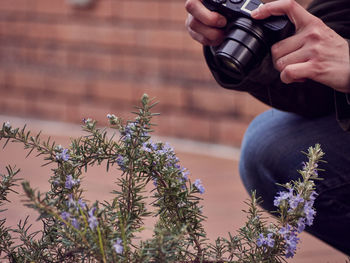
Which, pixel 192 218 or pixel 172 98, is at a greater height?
pixel 172 98

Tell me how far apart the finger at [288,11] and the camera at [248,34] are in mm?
25

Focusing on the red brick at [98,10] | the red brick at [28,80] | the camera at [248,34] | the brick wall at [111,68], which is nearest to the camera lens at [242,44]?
the camera at [248,34]

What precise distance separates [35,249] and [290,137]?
3.12 feet

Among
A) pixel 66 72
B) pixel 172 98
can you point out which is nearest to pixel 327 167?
pixel 172 98

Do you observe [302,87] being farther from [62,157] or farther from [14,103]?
[14,103]

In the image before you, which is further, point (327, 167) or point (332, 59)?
point (327, 167)

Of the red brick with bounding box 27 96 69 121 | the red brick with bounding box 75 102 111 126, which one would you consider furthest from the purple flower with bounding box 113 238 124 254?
the red brick with bounding box 27 96 69 121

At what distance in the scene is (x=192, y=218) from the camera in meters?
1.09

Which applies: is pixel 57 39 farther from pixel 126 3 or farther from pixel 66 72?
pixel 126 3

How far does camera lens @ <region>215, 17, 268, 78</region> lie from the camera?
1.45m

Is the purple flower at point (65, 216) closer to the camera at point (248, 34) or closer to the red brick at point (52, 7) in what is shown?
the camera at point (248, 34)

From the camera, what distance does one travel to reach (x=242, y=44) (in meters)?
1.45

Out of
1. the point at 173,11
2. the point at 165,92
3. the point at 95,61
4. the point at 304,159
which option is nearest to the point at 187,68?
the point at 165,92

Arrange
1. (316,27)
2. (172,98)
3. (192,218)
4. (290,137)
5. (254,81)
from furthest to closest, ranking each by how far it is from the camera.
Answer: (172,98)
(290,137)
(254,81)
(316,27)
(192,218)
